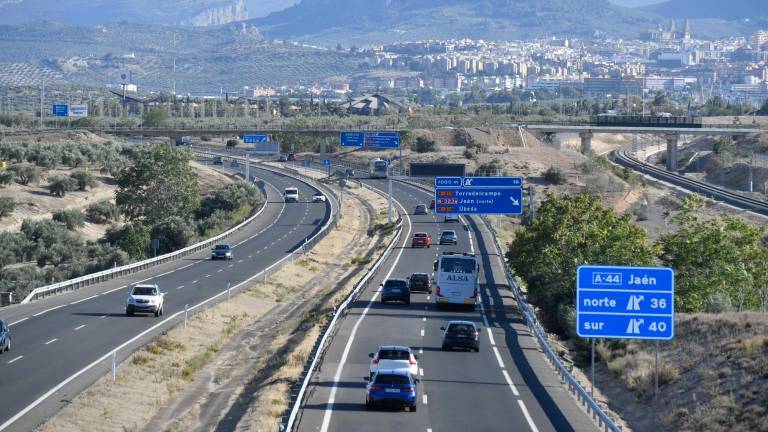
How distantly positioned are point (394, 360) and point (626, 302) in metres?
5.79

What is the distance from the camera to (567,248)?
48.5 meters

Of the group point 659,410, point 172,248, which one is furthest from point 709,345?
point 172,248

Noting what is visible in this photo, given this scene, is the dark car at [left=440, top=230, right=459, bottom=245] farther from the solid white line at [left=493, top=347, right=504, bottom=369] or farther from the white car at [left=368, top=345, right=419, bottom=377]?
the white car at [left=368, top=345, right=419, bottom=377]

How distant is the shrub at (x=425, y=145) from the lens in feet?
484

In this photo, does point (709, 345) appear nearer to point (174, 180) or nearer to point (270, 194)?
point (174, 180)

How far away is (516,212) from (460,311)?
15110 mm

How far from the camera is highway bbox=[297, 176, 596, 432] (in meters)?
26.6

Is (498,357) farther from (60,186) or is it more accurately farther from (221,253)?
(60,186)

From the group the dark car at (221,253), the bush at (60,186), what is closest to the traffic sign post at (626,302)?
the dark car at (221,253)

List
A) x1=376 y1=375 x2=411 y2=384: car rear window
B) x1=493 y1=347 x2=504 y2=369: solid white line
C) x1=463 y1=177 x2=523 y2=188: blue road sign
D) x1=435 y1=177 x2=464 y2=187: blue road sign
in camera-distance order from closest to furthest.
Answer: x1=376 y1=375 x2=411 y2=384: car rear window → x1=493 y1=347 x2=504 y2=369: solid white line → x1=463 y1=177 x2=523 y2=188: blue road sign → x1=435 y1=177 x2=464 y2=187: blue road sign

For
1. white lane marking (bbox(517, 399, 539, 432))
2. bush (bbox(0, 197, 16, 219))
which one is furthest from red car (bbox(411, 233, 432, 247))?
white lane marking (bbox(517, 399, 539, 432))

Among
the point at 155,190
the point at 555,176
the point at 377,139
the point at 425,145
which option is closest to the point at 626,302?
the point at 155,190

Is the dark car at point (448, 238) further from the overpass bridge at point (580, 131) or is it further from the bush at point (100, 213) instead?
the overpass bridge at point (580, 131)

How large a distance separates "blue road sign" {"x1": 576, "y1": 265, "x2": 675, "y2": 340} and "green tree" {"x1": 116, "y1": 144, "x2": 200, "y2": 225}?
6911 centimetres
